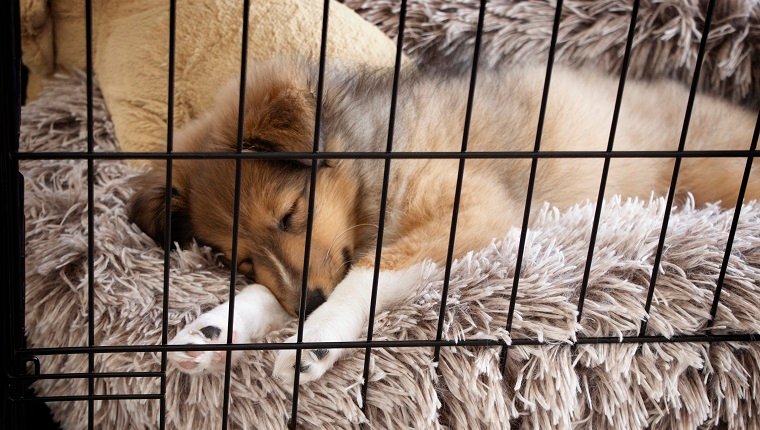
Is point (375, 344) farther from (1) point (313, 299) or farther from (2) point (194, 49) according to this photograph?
(2) point (194, 49)

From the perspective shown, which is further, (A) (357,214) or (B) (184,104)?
(B) (184,104)

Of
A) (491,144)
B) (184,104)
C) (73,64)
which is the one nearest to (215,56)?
(184,104)

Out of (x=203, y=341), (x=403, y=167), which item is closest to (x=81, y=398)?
(x=203, y=341)

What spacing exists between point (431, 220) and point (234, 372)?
1.93ft

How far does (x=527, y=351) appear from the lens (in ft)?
4.84

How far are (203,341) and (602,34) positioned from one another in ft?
5.65

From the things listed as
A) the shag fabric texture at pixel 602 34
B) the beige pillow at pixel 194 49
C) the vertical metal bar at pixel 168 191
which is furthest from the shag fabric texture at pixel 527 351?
the shag fabric texture at pixel 602 34

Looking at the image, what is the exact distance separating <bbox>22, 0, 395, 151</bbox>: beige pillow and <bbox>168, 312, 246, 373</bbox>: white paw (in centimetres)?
88

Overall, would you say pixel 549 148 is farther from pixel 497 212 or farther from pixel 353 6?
pixel 353 6

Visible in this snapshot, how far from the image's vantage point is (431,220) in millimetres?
1855

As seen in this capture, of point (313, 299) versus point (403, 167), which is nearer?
point (313, 299)

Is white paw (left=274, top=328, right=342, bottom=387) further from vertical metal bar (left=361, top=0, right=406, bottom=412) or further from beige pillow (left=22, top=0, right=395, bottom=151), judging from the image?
beige pillow (left=22, top=0, right=395, bottom=151)

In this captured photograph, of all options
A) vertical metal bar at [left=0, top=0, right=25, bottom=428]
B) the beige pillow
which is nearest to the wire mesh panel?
vertical metal bar at [left=0, top=0, right=25, bottom=428]

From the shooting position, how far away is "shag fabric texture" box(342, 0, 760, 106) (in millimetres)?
2533
